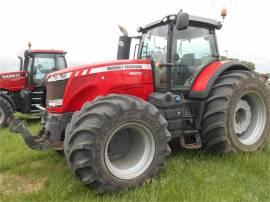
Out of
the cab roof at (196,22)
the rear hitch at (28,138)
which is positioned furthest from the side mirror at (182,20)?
the rear hitch at (28,138)

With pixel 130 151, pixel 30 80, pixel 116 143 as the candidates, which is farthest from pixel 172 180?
pixel 30 80

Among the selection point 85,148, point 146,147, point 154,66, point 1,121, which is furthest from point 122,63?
point 1,121

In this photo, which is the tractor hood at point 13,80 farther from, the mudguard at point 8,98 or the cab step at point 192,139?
the cab step at point 192,139

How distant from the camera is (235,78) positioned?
5.24 m

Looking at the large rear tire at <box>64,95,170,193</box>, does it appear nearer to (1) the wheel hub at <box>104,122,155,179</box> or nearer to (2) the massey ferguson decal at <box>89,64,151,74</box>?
(1) the wheel hub at <box>104,122,155,179</box>

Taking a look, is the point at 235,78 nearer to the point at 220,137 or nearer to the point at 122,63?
the point at 220,137

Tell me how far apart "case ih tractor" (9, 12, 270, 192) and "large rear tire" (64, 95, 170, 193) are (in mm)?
11

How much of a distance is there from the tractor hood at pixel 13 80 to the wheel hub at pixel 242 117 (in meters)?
7.30

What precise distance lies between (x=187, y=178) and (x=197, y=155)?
1.06 metres

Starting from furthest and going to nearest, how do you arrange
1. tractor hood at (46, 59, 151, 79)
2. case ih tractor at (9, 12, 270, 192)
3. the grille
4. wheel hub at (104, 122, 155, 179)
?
the grille, tractor hood at (46, 59, 151, 79), wheel hub at (104, 122, 155, 179), case ih tractor at (9, 12, 270, 192)

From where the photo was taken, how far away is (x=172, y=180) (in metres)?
A: 4.23

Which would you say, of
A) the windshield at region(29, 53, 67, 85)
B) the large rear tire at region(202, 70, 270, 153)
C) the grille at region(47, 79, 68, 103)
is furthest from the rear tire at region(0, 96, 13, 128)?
the large rear tire at region(202, 70, 270, 153)

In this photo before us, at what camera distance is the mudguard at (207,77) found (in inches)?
201

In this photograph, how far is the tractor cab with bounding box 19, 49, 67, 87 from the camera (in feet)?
34.5
